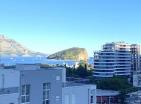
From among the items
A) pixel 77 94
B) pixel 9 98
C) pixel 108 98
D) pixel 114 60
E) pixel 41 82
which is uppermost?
pixel 114 60

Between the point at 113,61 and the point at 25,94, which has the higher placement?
the point at 113,61

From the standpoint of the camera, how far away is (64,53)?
185m

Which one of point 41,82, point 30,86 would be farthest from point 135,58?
point 30,86

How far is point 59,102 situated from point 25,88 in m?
3.02

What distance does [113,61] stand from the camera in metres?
93.2

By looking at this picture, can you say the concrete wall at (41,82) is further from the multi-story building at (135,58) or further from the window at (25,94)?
the multi-story building at (135,58)

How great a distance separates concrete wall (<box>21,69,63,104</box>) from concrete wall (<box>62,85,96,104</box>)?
23.2 inches

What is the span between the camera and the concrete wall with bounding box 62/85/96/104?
23.4 m

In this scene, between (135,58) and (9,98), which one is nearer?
(9,98)

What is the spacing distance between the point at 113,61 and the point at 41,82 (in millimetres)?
72653

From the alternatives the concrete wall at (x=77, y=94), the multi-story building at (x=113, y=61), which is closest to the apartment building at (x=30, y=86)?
the concrete wall at (x=77, y=94)

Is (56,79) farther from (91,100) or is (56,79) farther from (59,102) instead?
(91,100)

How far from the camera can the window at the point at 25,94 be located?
811 inches

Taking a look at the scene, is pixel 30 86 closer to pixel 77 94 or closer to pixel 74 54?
pixel 77 94
